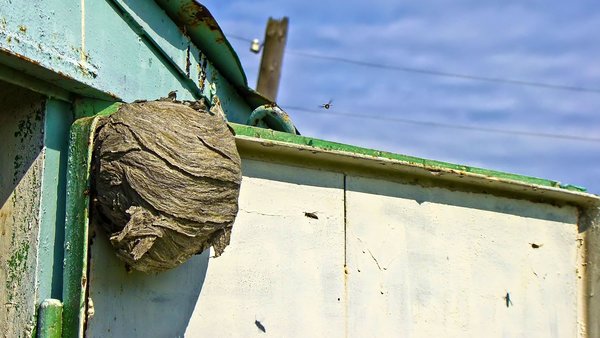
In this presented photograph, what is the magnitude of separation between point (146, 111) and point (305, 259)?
88 cm

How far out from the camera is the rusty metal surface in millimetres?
3203

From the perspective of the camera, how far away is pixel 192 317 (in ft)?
11.5

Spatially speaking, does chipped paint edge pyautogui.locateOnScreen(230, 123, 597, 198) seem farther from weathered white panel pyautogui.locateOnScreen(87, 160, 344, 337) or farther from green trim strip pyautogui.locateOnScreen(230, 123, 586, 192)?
weathered white panel pyautogui.locateOnScreen(87, 160, 344, 337)

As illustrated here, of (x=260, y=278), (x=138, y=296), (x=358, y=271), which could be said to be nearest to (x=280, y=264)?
(x=260, y=278)

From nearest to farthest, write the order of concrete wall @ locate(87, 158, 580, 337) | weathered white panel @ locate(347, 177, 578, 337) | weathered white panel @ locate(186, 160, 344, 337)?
concrete wall @ locate(87, 158, 580, 337)
weathered white panel @ locate(186, 160, 344, 337)
weathered white panel @ locate(347, 177, 578, 337)

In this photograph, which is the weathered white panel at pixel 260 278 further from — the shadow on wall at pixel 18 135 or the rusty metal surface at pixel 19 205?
the shadow on wall at pixel 18 135

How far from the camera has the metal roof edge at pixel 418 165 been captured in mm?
3703

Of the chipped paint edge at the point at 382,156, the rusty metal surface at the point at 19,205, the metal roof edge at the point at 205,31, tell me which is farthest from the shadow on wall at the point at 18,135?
the metal roof edge at the point at 205,31

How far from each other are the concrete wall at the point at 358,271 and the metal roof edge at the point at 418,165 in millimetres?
79

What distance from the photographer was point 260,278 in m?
3.67

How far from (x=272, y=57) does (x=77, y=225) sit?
1201 cm

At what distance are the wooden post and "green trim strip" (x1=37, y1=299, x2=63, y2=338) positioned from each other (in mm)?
11585

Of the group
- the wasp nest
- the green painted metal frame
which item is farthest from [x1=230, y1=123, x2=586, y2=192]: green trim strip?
the green painted metal frame

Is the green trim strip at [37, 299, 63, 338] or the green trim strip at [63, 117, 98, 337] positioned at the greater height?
the green trim strip at [63, 117, 98, 337]
